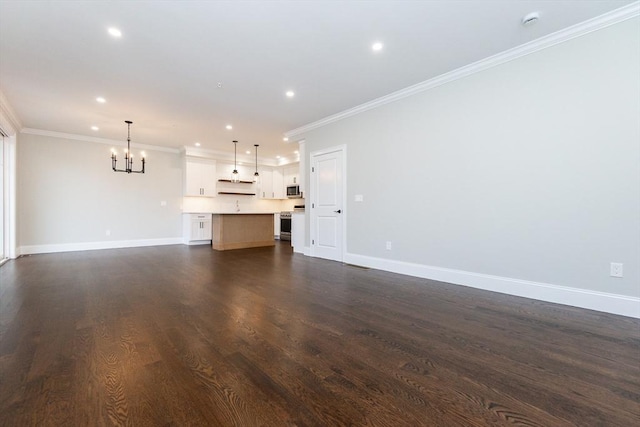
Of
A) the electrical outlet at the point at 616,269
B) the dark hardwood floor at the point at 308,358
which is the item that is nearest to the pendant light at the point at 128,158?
the dark hardwood floor at the point at 308,358

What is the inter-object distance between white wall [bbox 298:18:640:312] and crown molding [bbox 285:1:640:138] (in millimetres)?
55

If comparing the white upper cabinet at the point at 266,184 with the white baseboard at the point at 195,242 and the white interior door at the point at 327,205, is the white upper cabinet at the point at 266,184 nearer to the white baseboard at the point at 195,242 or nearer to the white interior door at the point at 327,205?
the white baseboard at the point at 195,242

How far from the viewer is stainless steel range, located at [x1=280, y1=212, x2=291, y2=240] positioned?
28.5 feet

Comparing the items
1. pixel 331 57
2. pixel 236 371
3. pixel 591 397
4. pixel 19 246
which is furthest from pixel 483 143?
pixel 19 246

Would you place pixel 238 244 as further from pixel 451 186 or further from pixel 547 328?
pixel 547 328

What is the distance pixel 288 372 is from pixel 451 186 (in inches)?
117

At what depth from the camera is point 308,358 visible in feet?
5.58

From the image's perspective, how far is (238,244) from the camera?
267 inches

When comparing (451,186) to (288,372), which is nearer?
(288,372)

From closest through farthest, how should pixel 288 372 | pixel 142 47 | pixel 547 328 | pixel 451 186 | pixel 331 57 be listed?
pixel 288 372 < pixel 547 328 < pixel 142 47 < pixel 331 57 < pixel 451 186

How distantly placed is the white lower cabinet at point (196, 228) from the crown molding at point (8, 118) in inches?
142

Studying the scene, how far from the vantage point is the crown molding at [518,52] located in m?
2.43

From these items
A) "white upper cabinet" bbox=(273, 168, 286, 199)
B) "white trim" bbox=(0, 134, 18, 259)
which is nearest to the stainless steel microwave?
"white upper cabinet" bbox=(273, 168, 286, 199)

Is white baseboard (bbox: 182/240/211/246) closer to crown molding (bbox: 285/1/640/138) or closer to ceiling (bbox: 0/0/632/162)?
ceiling (bbox: 0/0/632/162)
